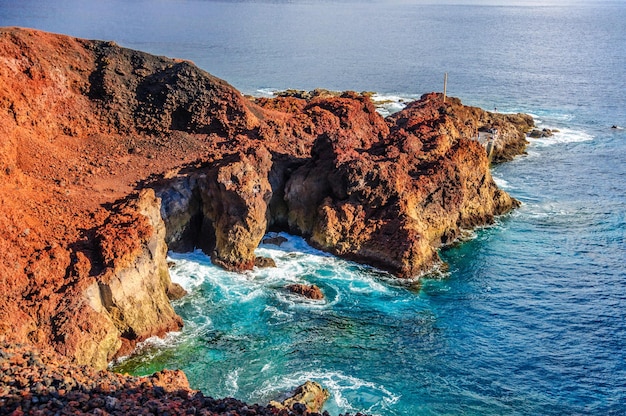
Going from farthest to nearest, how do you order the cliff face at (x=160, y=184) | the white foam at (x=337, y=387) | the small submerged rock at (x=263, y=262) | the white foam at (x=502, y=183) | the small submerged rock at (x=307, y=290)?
the white foam at (x=502, y=183)
the small submerged rock at (x=263, y=262)
the small submerged rock at (x=307, y=290)
the cliff face at (x=160, y=184)
the white foam at (x=337, y=387)

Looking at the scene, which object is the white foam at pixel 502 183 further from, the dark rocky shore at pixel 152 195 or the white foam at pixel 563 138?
the white foam at pixel 563 138

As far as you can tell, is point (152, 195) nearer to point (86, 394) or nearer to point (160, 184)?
point (160, 184)

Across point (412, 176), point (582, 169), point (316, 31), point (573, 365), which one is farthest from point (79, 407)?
point (316, 31)

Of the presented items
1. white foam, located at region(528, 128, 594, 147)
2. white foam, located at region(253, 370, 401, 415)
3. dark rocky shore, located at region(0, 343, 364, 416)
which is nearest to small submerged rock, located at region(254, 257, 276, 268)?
white foam, located at region(253, 370, 401, 415)

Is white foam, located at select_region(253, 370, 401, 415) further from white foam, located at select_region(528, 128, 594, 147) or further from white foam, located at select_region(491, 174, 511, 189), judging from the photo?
white foam, located at select_region(528, 128, 594, 147)

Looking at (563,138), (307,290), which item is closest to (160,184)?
(307,290)

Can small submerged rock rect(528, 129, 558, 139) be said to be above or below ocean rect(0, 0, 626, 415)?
above

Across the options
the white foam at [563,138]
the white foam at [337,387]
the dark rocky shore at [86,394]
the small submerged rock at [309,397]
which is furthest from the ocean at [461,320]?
the dark rocky shore at [86,394]

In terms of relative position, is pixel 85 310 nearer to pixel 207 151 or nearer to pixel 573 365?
pixel 207 151
